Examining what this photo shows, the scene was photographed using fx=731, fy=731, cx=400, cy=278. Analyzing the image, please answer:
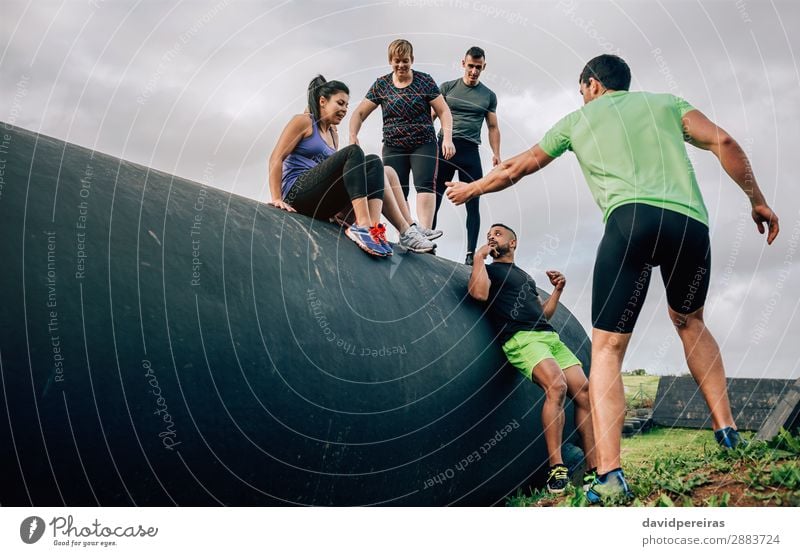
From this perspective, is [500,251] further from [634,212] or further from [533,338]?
[634,212]

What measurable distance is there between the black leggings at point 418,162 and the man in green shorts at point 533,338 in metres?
0.96

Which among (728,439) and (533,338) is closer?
(728,439)

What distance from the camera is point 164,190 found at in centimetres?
319

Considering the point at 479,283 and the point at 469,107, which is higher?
the point at 469,107

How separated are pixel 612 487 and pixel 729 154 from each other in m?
1.73

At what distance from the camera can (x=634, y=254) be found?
3.45 meters

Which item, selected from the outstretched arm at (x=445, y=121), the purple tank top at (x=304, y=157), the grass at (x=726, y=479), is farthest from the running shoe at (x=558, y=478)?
the outstretched arm at (x=445, y=121)

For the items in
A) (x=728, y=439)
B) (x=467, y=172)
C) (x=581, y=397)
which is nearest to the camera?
(x=728, y=439)

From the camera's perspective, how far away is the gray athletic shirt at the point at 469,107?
689 cm

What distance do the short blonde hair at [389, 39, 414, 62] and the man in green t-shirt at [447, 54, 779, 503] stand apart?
2353 mm

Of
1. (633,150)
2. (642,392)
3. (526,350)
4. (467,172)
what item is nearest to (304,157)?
(526,350)

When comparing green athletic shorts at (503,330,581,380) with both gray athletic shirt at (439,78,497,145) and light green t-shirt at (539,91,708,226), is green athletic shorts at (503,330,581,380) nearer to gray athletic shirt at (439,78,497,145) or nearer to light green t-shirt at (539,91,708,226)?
light green t-shirt at (539,91,708,226)

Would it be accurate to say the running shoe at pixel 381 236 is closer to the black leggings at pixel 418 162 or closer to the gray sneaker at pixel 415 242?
the gray sneaker at pixel 415 242
